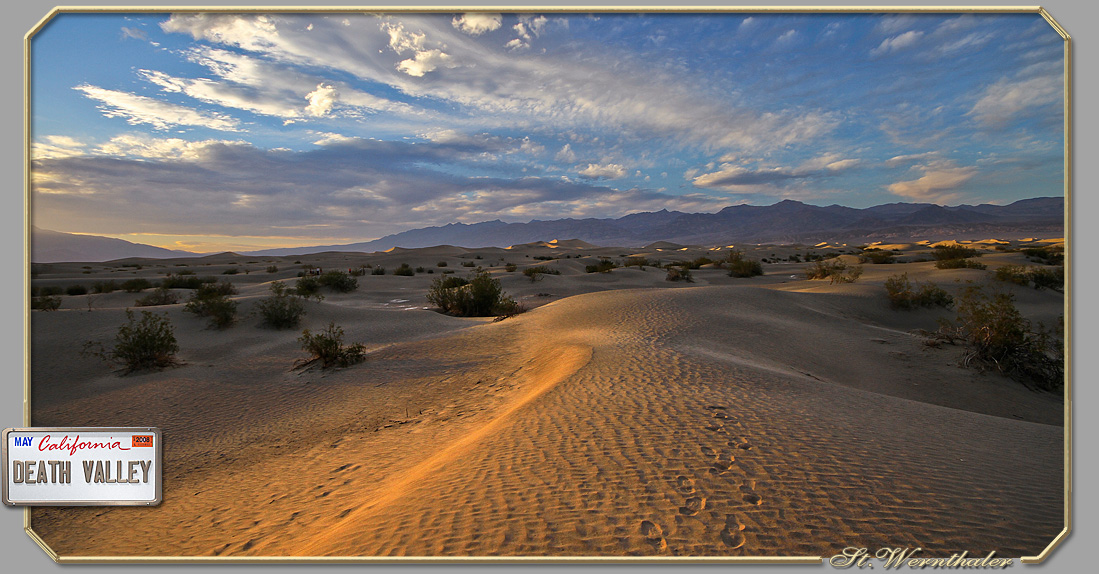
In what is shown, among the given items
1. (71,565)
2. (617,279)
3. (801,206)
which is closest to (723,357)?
(71,565)

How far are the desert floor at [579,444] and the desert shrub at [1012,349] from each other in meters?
0.44

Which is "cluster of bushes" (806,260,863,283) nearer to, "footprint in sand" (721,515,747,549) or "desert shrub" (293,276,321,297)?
"footprint in sand" (721,515,747,549)

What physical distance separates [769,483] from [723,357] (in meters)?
4.69

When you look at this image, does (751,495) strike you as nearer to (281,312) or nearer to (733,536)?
(733,536)

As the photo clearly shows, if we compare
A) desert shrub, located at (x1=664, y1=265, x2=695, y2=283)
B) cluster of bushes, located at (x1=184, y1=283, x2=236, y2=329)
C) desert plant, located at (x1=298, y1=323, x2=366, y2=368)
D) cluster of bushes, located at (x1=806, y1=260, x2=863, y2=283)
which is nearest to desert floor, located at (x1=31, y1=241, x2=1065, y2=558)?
desert plant, located at (x1=298, y1=323, x2=366, y2=368)

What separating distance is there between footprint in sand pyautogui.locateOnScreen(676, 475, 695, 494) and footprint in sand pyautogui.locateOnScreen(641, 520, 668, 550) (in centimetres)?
44

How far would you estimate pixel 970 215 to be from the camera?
125 metres

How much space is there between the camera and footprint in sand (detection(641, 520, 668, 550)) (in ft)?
8.85

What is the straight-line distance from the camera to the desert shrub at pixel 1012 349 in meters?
8.52

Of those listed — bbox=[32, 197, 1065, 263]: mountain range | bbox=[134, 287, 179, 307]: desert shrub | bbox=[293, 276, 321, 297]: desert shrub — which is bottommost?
bbox=[134, 287, 179, 307]: desert shrub

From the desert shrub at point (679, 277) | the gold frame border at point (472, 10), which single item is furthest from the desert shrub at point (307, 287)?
the desert shrub at point (679, 277)

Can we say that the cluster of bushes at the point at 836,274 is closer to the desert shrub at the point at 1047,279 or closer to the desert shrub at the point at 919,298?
the desert shrub at the point at 919,298
